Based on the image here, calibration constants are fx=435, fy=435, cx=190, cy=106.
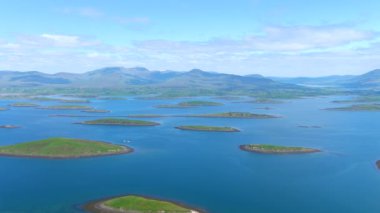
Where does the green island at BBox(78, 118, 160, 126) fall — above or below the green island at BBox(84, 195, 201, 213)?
above

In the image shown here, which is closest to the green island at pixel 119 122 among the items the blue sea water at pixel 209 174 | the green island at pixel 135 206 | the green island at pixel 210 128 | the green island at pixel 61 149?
the green island at pixel 210 128

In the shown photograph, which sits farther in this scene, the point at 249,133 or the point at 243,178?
the point at 249,133

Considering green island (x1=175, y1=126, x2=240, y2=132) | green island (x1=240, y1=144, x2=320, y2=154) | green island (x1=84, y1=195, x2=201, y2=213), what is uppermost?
green island (x1=175, y1=126, x2=240, y2=132)

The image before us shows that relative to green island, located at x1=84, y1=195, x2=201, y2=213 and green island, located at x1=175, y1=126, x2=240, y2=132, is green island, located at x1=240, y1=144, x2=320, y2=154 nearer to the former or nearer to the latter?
green island, located at x1=175, y1=126, x2=240, y2=132

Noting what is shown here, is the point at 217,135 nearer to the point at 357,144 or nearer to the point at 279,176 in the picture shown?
the point at 357,144

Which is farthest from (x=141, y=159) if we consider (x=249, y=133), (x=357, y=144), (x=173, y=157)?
(x=357, y=144)

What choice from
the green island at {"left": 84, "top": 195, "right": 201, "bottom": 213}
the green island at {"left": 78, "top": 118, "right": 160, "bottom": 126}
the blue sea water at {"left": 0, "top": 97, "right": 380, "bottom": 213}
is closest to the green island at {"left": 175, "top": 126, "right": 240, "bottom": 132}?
the blue sea water at {"left": 0, "top": 97, "right": 380, "bottom": 213}
